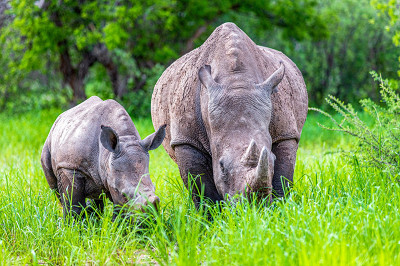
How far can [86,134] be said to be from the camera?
453 centimetres

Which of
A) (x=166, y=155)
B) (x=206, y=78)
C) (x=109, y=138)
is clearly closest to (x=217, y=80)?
(x=206, y=78)

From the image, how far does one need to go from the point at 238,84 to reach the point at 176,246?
1.38 metres

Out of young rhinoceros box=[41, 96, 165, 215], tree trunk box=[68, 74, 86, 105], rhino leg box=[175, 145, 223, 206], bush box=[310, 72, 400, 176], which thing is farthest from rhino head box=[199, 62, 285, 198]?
tree trunk box=[68, 74, 86, 105]

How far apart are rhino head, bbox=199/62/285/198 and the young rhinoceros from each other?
20.8 inches

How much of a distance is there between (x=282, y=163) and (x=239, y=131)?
744 mm

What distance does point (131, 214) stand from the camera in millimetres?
3877

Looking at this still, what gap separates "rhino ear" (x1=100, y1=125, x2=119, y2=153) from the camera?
13.3ft

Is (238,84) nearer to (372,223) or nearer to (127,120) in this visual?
(127,120)

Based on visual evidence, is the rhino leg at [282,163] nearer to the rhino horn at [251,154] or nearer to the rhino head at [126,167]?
the rhino horn at [251,154]

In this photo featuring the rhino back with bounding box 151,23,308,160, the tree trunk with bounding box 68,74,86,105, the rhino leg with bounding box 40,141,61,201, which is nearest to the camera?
the rhino back with bounding box 151,23,308,160

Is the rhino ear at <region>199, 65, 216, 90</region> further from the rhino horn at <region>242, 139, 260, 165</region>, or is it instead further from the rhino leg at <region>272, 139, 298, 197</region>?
the rhino leg at <region>272, 139, 298, 197</region>

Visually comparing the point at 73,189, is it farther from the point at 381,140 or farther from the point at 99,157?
the point at 381,140

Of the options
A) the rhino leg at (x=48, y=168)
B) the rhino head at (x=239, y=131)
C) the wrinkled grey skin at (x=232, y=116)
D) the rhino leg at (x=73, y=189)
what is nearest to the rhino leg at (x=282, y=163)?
the wrinkled grey skin at (x=232, y=116)

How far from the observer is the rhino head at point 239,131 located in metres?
3.79
